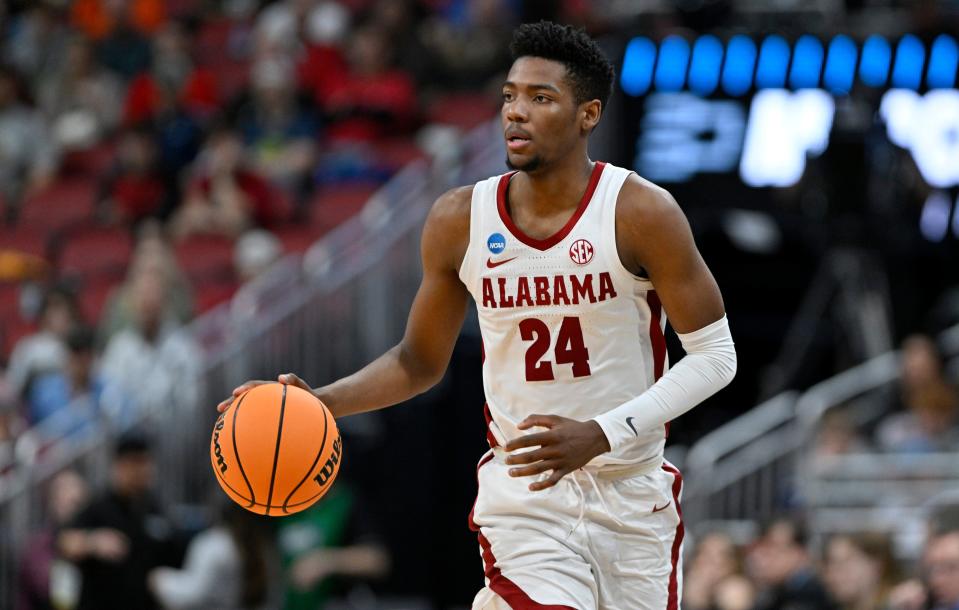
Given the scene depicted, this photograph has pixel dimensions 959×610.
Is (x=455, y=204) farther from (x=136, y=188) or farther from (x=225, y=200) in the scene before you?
(x=136, y=188)

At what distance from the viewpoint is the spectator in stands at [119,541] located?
32.4 feet

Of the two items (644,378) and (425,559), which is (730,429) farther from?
(644,378)

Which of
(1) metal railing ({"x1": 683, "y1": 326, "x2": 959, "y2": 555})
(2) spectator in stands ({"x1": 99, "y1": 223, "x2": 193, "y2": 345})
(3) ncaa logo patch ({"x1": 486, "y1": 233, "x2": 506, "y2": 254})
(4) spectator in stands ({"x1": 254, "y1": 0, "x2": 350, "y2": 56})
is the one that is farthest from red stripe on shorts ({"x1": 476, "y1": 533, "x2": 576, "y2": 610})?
(4) spectator in stands ({"x1": 254, "y1": 0, "x2": 350, "y2": 56})

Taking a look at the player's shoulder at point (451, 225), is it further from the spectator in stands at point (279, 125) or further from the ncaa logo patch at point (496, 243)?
the spectator in stands at point (279, 125)

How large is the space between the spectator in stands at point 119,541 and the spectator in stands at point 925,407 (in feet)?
16.8

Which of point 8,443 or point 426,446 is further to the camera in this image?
point 426,446

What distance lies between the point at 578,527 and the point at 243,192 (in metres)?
9.77

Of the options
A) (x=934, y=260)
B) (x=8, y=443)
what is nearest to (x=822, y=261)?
(x=934, y=260)

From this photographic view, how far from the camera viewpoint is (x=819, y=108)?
12453 millimetres

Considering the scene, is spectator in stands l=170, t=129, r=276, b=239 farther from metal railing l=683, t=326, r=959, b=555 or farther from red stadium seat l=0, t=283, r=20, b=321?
metal railing l=683, t=326, r=959, b=555

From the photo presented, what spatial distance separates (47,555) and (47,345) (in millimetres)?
2617

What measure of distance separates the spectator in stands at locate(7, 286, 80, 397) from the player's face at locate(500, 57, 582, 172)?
7.87 meters

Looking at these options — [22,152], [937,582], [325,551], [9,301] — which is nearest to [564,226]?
[937,582]

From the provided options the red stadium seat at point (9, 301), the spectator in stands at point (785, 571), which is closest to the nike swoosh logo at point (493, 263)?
the spectator in stands at point (785, 571)
